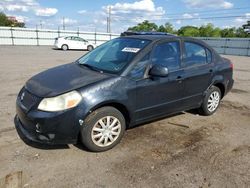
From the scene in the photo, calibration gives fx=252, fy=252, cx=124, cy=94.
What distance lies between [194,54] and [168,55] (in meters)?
0.74

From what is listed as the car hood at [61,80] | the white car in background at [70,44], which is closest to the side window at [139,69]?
the car hood at [61,80]

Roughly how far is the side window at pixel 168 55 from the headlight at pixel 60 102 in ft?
4.84

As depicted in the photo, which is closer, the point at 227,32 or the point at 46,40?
the point at 46,40

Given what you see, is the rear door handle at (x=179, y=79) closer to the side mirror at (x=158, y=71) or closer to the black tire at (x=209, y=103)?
the side mirror at (x=158, y=71)

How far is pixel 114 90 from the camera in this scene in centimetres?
360

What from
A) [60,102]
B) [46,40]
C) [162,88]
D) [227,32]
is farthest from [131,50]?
[227,32]

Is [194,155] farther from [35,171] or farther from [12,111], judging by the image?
[12,111]

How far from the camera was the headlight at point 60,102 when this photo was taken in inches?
129

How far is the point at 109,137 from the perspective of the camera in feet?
12.2

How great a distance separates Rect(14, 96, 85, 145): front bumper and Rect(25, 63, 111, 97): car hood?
0.94ft

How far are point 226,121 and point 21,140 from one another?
12.8 ft

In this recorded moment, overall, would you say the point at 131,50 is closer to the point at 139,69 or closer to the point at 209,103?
the point at 139,69

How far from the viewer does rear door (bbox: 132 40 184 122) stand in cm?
396

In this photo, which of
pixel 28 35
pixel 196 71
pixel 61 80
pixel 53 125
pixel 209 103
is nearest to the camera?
pixel 53 125
